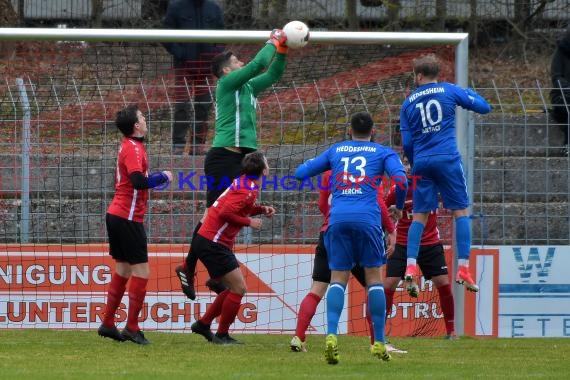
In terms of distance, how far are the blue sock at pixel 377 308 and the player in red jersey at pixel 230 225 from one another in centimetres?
149

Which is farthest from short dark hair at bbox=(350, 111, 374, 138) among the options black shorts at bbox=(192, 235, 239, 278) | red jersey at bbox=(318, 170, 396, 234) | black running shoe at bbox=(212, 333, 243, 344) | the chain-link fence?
the chain-link fence

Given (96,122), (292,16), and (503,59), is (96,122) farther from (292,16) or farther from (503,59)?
(503,59)

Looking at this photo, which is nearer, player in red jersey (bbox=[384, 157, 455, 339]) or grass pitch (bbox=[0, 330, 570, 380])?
grass pitch (bbox=[0, 330, 570, 380])

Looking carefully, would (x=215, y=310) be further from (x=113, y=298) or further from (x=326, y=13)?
(x=326, y=13)

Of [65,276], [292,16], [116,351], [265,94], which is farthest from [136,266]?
[292,16]

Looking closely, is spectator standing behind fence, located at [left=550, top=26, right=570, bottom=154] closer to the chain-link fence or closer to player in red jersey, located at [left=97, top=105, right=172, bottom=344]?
the chain-link fence

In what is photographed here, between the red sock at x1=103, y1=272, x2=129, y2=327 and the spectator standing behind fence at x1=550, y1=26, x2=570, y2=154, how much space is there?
5557mm

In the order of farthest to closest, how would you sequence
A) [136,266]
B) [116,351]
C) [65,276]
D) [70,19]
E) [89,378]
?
[70,19] → [65,276] → [136,266] → [116,351] → [89,378]

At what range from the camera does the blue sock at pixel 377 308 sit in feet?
31.4

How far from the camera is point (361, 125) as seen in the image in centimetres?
966

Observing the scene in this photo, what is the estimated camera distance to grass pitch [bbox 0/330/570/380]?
8852 mm

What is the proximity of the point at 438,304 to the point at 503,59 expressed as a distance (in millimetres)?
7614

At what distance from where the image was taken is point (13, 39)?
38.9 ft

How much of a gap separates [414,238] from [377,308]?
5.51 ft
